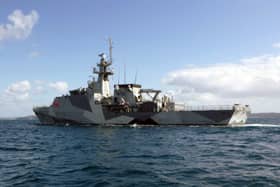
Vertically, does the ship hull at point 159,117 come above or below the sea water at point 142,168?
above

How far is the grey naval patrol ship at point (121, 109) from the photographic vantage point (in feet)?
113

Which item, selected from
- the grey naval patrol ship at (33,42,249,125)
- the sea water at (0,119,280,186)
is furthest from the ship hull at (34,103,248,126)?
the sea water at (0,119,280,186)

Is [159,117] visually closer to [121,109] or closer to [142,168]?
[121,109]

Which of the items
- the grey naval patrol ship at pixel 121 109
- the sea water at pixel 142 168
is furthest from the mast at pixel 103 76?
the sea water at pixel 142 168

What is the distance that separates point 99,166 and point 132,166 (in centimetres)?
115

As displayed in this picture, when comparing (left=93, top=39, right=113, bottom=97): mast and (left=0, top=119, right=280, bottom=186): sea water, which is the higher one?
(left=93, top=39, right=113, bottom=97): mast

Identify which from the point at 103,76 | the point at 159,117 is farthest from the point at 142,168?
the point at 103,76

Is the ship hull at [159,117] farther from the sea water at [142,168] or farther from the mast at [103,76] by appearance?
the sea water at [142,168]

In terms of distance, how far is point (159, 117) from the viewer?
35000mm

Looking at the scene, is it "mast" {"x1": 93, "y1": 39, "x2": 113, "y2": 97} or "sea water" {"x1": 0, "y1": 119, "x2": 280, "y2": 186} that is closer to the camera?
"sea water" {"x1": 0, "y1": 119, "x2": 280, "y2": 186}

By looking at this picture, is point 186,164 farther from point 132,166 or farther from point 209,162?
point 132,166

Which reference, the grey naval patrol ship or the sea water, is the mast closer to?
the grey naval patrol ship

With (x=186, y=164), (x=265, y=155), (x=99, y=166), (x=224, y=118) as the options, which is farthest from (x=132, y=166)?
(x=224, y=118)

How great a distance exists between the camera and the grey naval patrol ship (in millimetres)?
34406
